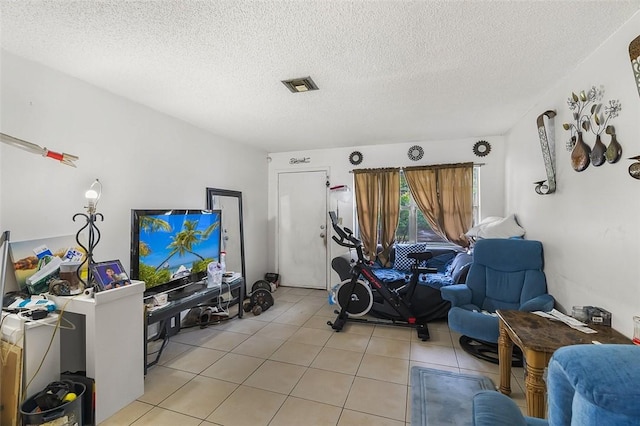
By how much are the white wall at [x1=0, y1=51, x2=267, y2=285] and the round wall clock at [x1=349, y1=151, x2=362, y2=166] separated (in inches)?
86.2

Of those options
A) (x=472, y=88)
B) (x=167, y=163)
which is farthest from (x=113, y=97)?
(x=472, y=88)

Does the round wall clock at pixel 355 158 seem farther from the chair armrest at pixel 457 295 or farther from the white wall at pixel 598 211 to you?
the chair armrest at pixel 457 295

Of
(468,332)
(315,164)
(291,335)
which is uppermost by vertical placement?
(315,164)

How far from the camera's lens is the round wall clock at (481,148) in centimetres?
418

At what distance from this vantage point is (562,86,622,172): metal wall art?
1731 millimetres

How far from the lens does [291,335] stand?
10.4ft

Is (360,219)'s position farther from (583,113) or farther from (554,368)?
(554,368)

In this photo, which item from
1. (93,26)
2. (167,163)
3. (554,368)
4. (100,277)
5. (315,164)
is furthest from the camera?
(315,164)

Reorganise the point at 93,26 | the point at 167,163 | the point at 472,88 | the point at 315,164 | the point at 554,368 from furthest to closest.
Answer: the point at 315,164, the point at 167,163, the point at 472,88, the point at 93,26, the point at 554,368

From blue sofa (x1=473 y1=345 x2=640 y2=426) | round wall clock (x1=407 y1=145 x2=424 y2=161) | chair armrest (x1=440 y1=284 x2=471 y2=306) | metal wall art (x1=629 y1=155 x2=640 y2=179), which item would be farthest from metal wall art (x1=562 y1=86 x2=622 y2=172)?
round wall clock (x1=407 y1=145 x2=424 y2=161)

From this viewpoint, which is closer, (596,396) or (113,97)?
(596,396)

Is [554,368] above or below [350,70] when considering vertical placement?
below

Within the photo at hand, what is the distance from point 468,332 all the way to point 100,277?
2993mm

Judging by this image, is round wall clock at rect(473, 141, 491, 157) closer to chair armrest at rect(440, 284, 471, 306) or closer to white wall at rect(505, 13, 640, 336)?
white wall at rect(505, 13, 640, 336)
